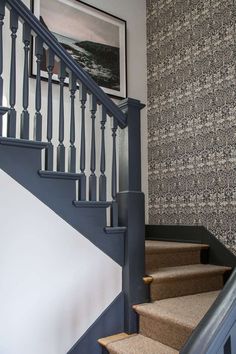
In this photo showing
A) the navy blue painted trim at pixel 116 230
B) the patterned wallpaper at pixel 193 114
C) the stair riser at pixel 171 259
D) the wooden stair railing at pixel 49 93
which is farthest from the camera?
the patterned wallpaper at pixel 193 114

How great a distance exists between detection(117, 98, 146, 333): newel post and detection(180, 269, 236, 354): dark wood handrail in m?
1.06

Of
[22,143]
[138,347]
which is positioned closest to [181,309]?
[138,347]

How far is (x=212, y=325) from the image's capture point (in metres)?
1.09

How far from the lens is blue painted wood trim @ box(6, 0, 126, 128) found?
199cm

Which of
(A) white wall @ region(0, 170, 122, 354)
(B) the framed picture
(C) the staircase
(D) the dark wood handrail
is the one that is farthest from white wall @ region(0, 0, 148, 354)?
(B) the framed picture

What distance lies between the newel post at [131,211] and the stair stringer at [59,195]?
8 centimetres

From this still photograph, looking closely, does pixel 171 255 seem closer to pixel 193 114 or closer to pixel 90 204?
pixel 90 204

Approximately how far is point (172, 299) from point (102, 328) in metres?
0.51

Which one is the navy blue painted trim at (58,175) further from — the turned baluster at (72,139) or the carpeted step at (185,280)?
the carpeted step at (185,280)

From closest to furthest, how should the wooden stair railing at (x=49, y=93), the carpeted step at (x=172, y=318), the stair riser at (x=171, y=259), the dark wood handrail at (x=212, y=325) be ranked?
the dark wood handrail at (x=212, y=325) < the carpeted step at (x=172, y=318) < the wooden stair railing at (x=49, y=93) < the stair riser at (x=171, y=259)

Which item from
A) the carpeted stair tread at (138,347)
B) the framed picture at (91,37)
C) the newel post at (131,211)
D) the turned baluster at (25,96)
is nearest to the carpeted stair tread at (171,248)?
the newel post at (131,211)

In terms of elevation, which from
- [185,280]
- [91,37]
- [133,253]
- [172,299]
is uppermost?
[91,37]

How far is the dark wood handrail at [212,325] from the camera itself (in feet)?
3.42

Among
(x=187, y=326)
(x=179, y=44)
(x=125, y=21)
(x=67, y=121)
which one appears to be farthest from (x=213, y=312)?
(x=125, y=21)
